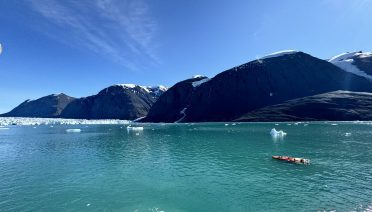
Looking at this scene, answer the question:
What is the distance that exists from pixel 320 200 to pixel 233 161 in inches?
1155

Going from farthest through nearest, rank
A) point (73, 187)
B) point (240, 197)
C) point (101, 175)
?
point (101, 175), point (73, 187), point (240, 197)

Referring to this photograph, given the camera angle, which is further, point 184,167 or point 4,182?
point 184,167

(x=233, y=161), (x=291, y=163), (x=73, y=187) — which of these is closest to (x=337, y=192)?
(x=291, y=163)

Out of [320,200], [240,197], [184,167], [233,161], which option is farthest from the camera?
[233,161]

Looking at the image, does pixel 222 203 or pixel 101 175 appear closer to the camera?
pixel 222 203

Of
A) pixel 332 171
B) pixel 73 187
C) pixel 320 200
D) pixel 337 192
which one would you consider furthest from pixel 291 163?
pixel 73 187

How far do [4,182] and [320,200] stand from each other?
1953 inches

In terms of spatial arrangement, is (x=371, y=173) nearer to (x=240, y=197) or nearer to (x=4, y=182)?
(x=240, y=197)

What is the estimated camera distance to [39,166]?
63.1 metres

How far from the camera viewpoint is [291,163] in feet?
188

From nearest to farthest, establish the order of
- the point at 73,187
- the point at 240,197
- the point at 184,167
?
the point at 240,197
the point at 73,187
the point at 184,167

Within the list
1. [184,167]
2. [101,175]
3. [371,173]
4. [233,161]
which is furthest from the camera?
[233,161]

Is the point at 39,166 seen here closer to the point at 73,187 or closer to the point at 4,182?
the point at 4,182

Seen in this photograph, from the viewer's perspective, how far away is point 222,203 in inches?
1345
